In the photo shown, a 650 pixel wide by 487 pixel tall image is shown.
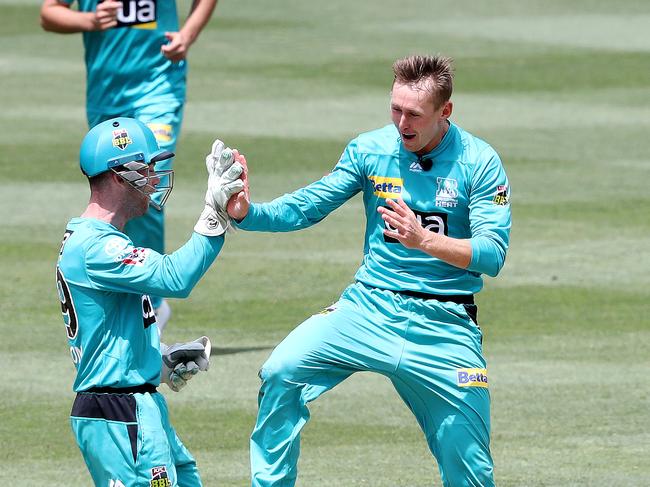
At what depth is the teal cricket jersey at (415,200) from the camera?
763 centimetres

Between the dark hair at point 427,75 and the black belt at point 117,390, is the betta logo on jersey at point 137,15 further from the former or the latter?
the black belt at point 117,390

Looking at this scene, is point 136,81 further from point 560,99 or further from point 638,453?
point 560,99

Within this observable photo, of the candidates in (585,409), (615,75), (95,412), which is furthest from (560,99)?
(95,412)

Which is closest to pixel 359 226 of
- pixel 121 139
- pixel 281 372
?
pixel 281 372

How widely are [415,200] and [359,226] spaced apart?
7.70m

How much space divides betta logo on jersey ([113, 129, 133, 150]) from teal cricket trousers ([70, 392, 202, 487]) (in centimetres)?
103

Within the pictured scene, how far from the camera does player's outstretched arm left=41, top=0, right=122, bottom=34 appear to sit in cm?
1220

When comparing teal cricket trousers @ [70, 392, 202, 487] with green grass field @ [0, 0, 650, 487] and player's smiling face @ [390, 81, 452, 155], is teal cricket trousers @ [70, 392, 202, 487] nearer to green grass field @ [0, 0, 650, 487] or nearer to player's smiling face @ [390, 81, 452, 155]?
player's smiling face @ [390, 81, 452, 155]

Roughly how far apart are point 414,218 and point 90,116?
5735 millimetres

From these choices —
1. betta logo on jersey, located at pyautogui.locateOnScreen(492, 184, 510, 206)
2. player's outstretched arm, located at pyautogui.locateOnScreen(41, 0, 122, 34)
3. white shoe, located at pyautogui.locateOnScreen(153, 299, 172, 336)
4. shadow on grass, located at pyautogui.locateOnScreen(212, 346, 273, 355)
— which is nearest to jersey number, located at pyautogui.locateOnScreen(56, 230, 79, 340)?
betta logo on jersey, located at pyautogui.locateOnScreen(492, 184, 510, 206)

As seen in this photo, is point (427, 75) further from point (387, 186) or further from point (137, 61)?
point (137, 61)

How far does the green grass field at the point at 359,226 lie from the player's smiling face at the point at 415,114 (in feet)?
6.78

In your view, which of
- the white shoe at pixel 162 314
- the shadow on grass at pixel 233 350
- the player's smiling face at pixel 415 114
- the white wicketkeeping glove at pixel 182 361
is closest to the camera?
the white wicketkeeping glove at pixel 182 361

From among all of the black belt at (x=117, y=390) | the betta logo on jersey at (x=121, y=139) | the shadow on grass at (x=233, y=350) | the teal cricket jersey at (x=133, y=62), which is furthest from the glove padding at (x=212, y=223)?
the teal cricket jersey at (x=133, y=62)
